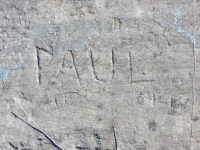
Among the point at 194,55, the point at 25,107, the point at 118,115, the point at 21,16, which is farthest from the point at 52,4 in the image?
the point at 194,55

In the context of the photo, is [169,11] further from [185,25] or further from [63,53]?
[63,53]

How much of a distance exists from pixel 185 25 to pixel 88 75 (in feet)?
3.56

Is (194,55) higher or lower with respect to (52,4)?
lower

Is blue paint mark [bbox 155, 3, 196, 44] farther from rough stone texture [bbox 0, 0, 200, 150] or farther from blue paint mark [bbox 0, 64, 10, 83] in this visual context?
blue paint mark [bbox 0, 64, 10, 83]

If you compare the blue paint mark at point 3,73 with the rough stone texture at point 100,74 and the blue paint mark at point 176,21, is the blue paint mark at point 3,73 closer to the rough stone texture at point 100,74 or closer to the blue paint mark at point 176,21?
the rough stone texture at point 100,74

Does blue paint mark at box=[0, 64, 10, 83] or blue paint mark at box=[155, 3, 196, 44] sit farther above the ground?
blue paint mark at box=[155, 3, 196, 44]

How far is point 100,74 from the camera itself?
79.0 inches

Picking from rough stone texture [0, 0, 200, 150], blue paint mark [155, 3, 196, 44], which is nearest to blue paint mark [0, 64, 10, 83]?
rough stone texture [0, 0, 200, 150]

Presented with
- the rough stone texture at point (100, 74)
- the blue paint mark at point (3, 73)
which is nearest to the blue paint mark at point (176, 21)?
the rough stone texture at point (100, 74)

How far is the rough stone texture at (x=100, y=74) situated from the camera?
1.98 m

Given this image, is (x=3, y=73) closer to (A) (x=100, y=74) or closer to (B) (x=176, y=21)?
(A) (x=100, y=74)

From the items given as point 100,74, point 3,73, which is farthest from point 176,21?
point 3,73

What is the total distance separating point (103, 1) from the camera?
6.53 feet

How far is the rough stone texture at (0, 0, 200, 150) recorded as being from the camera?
198cm
